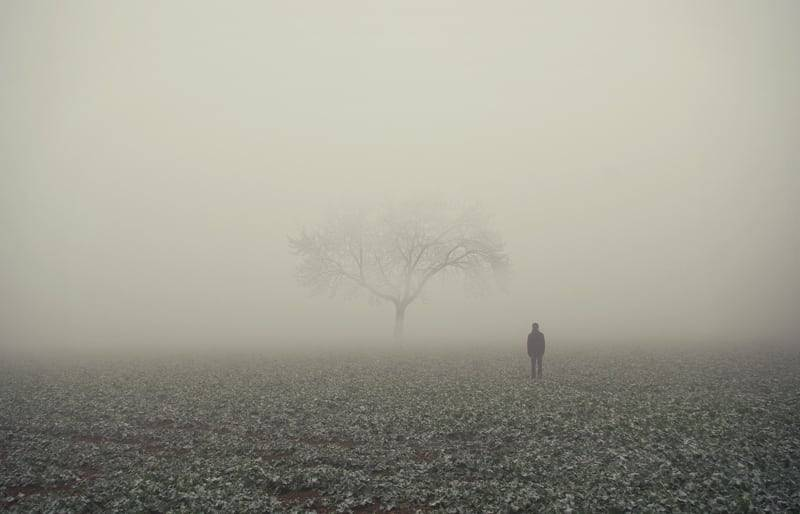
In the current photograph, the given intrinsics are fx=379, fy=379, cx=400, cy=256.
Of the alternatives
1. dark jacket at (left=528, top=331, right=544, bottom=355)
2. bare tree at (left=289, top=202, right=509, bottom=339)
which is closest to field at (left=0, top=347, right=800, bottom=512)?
dark jacket at (left=528, top=331, right=544, bottom=355)

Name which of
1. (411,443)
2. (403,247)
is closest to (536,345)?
(411,443)

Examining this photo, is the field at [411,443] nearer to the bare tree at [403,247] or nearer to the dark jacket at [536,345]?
the dark jacket at [536,345]

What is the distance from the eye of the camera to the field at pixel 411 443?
9828 millimetres

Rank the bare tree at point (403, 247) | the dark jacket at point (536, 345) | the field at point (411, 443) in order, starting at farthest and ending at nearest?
the bare tree at point (403, 247)
the dark jacket at point (536, 345)
the field at point (411, 443)

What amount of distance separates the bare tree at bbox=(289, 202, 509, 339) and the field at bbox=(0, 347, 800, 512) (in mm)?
25382

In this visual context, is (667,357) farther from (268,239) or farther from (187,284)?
(268,239)

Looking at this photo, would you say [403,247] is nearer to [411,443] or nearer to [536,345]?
[536,345]

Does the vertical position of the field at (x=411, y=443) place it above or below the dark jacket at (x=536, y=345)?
below

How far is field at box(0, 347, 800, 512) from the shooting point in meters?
9.83

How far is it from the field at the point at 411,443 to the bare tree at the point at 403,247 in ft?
83.3

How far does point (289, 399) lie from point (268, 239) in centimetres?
12794

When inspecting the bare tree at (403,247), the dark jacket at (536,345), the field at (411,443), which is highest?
Answer: the bare tree at (403,247)

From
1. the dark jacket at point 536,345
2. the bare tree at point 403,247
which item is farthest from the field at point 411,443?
the bare tree at point 403,247

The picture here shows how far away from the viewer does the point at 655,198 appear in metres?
152
